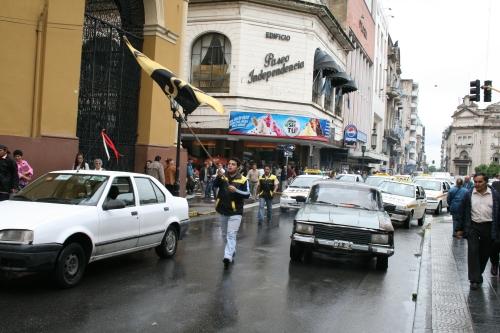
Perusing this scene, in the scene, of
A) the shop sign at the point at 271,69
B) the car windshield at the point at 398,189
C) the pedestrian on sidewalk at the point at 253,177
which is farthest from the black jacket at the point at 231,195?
the shop sign at the point at 271,69

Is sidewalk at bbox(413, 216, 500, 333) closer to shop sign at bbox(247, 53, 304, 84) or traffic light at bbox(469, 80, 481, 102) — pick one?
traffic light at bbox(469, 80, 481, 102)

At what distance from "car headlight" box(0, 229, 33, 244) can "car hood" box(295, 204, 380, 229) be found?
4.78 metres

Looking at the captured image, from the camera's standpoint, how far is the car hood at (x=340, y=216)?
9547mm

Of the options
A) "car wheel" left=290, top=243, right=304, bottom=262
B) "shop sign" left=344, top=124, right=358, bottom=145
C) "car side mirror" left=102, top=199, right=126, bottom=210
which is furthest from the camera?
"shop sign" left=344, top=124, right=358, bottom=145

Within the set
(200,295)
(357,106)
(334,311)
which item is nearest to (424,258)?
(334,311)

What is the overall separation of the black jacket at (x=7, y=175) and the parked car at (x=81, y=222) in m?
2.14

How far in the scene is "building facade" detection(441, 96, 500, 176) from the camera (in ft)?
483

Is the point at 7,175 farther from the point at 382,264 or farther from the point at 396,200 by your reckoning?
the point at 396,200

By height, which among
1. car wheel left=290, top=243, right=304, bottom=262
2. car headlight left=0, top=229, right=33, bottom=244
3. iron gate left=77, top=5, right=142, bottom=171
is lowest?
car wheel left=290, top=243, right=304, bottom=262

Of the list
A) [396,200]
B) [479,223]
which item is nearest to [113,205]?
[479,223]

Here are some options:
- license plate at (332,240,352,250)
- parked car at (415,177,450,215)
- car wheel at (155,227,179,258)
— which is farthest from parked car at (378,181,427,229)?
car wheel at (155,227,179,258)

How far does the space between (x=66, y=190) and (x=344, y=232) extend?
4643mm

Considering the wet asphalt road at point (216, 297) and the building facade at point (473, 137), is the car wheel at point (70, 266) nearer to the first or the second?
the wet asphalt road at point (216, 297)

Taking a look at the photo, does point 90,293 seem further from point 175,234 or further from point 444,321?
point 444,321
